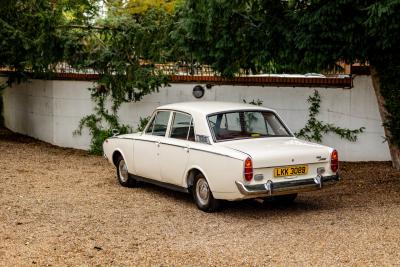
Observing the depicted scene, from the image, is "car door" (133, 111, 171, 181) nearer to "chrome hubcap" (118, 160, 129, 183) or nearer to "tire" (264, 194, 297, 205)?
"chrome hubcap" (118, 160, 129, 183)

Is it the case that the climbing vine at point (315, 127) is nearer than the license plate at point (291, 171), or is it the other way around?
the license plate at point (291, 171)

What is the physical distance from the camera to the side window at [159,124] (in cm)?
981

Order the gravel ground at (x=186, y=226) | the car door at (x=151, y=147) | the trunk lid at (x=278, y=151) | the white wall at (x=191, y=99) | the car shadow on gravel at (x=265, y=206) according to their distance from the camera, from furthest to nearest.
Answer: the white wall at (x=191, y=99)
the car door at (x=151, y=147)
the car shadow on gravel at (x=265, y=206)
the trunk lid at (x=278, y=151)
the gravel ground at (x=186, y=226)

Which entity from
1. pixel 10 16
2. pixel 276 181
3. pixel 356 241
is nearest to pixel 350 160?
pixel 276 181

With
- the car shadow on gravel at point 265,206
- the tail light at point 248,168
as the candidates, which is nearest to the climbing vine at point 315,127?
the car shadow on gravel at point 265,206

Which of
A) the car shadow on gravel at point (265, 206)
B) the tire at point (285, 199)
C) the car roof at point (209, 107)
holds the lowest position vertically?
the car shadow on gravel at point (265, 206)

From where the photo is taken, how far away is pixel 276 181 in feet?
27.0

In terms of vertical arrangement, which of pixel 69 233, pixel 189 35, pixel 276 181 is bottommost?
pixel 69 233

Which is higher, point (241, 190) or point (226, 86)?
point (226, 86)

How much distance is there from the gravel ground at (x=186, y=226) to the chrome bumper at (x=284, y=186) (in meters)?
0.37

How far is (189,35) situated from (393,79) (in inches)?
136

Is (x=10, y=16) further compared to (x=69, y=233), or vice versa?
(x=10, y=16)

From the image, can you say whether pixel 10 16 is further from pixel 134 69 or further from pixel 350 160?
pixel 350 160

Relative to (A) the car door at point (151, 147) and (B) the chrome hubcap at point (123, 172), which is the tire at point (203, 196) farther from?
(B) the chrome hubcap at point (123, 172)
